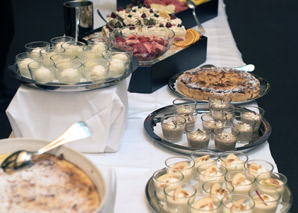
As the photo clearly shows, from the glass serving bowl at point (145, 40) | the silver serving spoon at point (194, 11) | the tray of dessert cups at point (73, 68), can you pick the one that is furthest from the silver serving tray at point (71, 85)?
the silver serving spoon at point (194, 11)

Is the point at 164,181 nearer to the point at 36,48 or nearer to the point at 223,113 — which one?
the point at 223,113

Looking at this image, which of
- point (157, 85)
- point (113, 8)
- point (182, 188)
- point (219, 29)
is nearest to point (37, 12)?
point (113, 8)

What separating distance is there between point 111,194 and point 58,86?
509 millimetres

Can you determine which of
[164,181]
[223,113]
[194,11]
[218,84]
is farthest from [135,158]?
[194,11]

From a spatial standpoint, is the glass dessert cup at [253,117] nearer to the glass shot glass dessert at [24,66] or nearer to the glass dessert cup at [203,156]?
the glass dessert cup at [203,156]

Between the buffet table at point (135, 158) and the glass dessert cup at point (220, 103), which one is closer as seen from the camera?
the buffet table at point (135, 158)

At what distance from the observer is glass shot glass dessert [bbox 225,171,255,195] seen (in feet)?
3.86

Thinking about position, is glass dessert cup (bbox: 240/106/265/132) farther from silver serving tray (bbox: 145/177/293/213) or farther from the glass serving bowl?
the glass serving bowl

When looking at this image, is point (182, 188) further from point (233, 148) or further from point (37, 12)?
point (37, 12)

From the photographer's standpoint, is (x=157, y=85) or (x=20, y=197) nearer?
(x=20, y=197)

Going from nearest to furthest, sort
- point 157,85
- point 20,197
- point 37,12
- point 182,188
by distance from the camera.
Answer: point 20,197
point 182,188
point 157,85
point 37,12

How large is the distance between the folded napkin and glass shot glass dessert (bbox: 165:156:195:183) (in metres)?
0.22

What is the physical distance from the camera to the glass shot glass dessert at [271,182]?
1.17m

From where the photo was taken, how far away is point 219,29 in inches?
109
